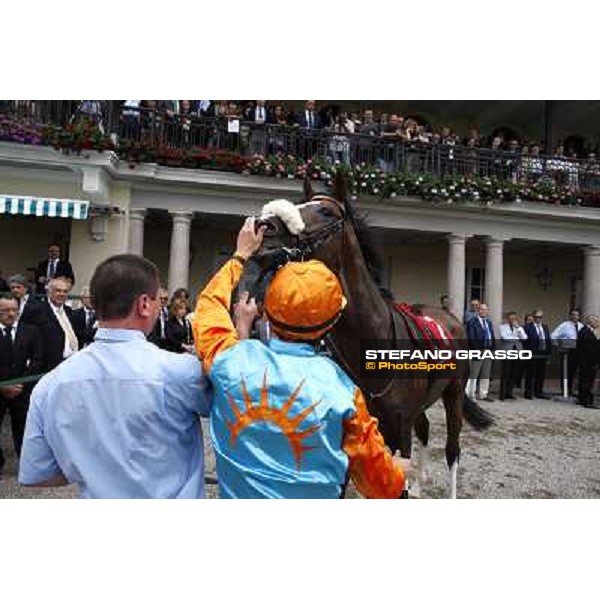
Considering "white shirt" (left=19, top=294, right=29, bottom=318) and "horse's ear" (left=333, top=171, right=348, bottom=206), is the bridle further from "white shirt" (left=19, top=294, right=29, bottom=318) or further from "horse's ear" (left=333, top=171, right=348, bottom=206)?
"white shirt" (left=19, top=294, right=29, bottom=318)

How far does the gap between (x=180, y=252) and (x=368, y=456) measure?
229 inches

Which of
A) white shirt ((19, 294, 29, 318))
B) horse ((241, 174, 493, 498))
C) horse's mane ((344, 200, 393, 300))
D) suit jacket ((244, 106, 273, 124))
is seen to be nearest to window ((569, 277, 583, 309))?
A: horse ((241, 174, 493, 498))

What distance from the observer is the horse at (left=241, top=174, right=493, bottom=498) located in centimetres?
246

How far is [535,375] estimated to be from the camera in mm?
4113

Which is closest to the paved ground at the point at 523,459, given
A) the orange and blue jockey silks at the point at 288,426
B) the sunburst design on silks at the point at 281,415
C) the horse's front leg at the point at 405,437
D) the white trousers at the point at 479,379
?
the white trousers at the point at 479,379

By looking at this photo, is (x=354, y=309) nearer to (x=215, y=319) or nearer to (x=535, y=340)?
(x=215, y=319)

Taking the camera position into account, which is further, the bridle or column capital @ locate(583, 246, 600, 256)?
column capital @ locate(583, 246, 600, 256)

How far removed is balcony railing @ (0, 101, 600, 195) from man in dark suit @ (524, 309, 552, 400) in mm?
1309

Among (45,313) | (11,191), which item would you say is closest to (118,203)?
(11,191)

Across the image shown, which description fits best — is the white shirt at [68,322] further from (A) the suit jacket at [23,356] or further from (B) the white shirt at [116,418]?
(B) the white shirt at [116,418]

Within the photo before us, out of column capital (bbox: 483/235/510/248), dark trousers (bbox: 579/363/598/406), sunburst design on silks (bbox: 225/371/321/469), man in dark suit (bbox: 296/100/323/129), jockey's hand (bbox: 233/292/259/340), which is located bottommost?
dark trousers (bbox: 579/363/598/406)

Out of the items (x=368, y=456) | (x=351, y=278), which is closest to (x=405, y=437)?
(x=351, y=278)

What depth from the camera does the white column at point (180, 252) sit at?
6191 millimetres

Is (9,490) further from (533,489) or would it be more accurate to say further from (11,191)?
(533,489)
